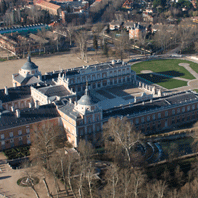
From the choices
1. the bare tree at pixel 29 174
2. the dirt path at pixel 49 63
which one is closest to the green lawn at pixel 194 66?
the dirt path at pixel 49 63

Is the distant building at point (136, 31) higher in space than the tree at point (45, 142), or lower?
higher

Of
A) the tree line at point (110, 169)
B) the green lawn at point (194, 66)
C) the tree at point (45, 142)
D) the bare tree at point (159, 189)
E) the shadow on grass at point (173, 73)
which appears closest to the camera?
the bare tree at point (159, 189)

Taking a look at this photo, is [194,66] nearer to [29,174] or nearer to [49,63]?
A: [49,63]

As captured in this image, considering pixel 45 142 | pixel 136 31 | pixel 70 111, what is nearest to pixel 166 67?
pixel 136 31

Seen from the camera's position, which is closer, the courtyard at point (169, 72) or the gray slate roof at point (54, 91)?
the gray slate roof at point (54, 91)

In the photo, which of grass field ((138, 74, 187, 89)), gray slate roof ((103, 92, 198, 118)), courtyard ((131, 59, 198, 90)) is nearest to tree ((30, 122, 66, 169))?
gray slate roof ((103, 92, 198, 118))

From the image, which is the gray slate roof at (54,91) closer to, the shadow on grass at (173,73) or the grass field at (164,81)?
the grass field at (164,81)
